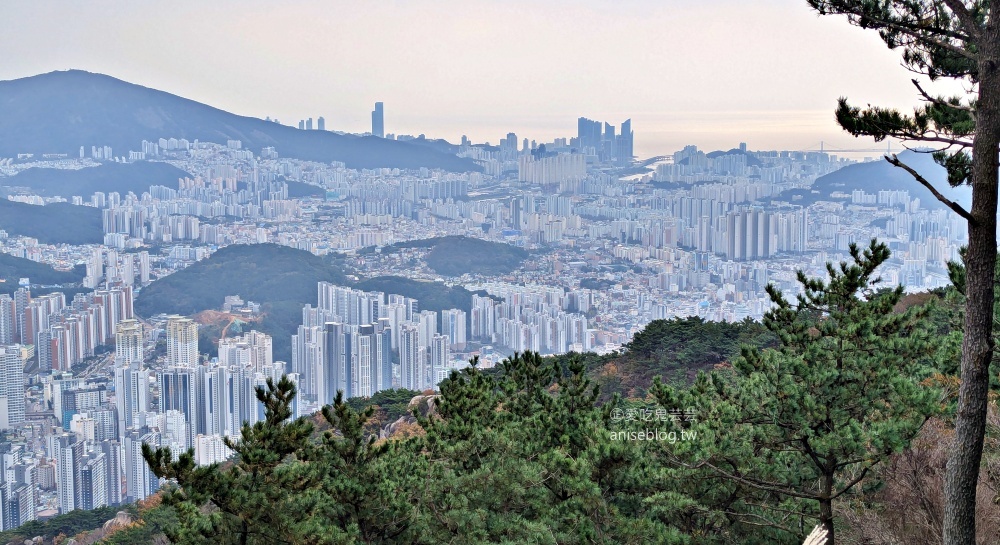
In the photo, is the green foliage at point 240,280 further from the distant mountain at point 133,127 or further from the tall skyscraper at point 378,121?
the tall skyscraper at point 378,121

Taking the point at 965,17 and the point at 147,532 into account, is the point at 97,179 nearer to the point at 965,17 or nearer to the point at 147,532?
the point at 147,532

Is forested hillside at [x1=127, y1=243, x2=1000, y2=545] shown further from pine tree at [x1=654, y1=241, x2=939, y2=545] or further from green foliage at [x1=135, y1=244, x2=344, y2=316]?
green foliage at [x1=135, y1=244, x2=344, y2=316]

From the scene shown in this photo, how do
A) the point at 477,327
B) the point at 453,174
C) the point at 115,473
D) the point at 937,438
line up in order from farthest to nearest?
the point at 453,174 → the point at 477,327 → the point at 115,473 → the point at 937,438

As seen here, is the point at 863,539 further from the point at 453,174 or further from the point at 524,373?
the point at 453,174

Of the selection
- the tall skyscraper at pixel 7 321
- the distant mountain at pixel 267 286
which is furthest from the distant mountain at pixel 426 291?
the tall skyscraper at pixel 7 321

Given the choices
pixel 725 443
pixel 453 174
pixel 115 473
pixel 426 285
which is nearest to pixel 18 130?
pixel 453 174

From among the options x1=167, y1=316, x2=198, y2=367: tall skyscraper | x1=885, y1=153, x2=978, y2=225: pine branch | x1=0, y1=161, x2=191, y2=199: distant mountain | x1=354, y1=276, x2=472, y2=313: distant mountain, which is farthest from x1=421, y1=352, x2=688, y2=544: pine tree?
x1=0, y1=161, x2=191, y2=199: distant mountain

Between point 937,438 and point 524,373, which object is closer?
point 937,438

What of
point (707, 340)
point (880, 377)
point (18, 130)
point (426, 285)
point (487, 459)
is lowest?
point (426, 285)
